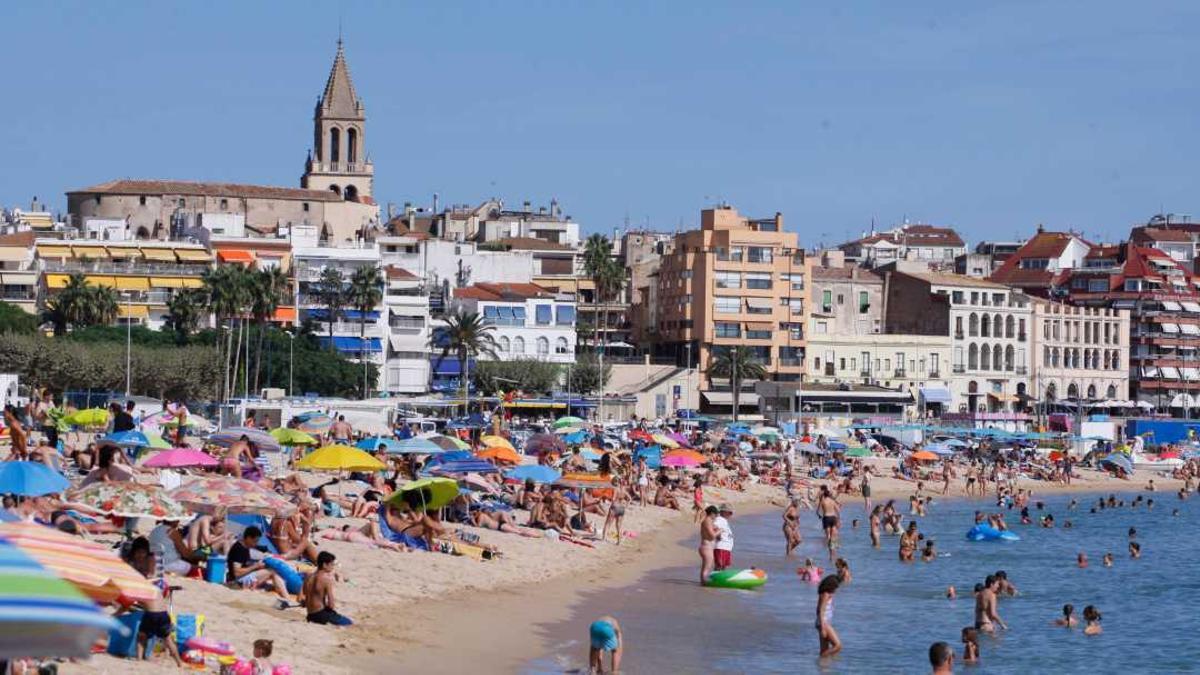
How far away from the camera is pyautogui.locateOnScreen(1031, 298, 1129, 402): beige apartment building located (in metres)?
104

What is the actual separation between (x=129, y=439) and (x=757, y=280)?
66.4 metres

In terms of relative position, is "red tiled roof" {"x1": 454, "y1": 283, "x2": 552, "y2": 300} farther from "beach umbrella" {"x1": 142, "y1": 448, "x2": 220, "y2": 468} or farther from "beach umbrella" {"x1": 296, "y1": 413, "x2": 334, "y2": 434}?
"beach umbrella" {"x1": 142, "y1": 448, "x2": 220, "y2": 468}

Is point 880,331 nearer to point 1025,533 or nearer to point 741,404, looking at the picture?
point 741,404

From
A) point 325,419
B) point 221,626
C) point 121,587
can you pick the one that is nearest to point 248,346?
point 325,419

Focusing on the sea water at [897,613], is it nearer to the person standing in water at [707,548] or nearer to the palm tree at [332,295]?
the person standing in water at [707,548]

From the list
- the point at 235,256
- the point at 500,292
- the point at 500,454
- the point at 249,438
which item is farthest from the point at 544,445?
the point at 500,292

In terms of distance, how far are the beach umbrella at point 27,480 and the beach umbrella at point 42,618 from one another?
10883 mm

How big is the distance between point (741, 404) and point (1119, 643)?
215 feet

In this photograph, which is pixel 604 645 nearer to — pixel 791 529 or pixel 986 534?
pixel 791 529

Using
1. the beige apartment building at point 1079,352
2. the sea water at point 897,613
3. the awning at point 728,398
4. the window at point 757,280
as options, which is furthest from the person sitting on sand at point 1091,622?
the beige apartment building at point 1079,352

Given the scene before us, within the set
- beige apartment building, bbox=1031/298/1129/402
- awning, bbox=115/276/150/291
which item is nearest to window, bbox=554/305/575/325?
awning, bbox=115/276/150/291

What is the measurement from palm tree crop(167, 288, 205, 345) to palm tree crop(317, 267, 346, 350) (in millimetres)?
7059

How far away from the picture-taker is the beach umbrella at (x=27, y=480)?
1858 centimetres

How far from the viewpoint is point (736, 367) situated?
87812 mm
